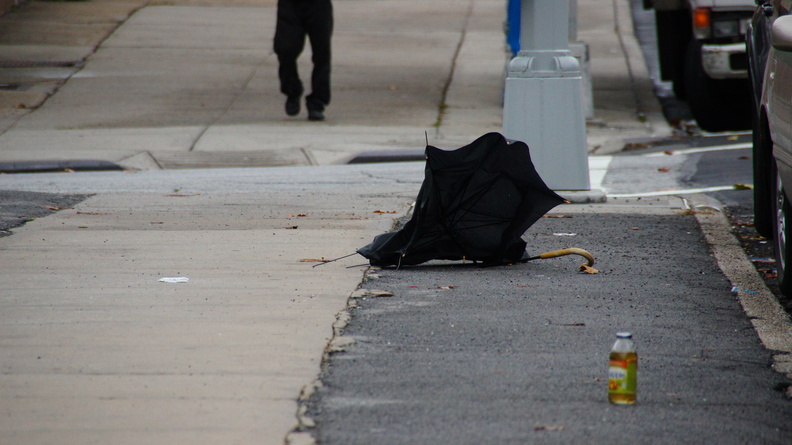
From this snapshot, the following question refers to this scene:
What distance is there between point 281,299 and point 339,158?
670 centimetres

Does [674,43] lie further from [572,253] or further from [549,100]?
[572,253]

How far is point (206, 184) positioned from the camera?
10031 mm

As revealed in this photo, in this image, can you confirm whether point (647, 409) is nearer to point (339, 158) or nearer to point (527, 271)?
point (527, 271)

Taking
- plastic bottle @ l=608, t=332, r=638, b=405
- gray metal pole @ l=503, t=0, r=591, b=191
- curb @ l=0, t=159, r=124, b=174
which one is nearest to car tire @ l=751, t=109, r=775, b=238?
gray metal pole @ l=503, t=0, r=591, b=191

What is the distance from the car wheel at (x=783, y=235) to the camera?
17.2 feet

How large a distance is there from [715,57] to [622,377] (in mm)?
8309

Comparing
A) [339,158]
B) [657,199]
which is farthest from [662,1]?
[657,199]

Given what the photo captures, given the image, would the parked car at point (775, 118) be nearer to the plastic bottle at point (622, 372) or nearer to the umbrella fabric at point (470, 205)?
the umbrella fabric at point (470, 205)

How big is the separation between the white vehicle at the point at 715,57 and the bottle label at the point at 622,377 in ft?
23.6

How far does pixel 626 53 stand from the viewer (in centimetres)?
1900

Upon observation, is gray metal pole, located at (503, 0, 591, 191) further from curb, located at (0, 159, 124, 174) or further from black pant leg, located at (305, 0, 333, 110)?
black pant leg, located at (305, 0, 333, 110)

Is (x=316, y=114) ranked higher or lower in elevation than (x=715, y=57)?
lower

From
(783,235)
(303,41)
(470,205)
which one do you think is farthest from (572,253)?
(303,41)

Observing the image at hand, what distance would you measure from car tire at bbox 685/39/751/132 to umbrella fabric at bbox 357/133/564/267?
6565mm
